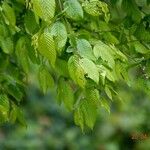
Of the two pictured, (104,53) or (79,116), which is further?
(79,116)

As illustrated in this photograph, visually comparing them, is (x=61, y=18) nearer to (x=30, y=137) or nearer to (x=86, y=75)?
(x=86, y=75)

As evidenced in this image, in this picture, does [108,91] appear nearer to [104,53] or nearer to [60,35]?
[104,53]

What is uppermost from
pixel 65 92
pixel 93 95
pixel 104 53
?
pixel 104 53

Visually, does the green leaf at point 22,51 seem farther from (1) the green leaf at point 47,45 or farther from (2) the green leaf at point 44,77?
(1) the green leaf at point 47,45

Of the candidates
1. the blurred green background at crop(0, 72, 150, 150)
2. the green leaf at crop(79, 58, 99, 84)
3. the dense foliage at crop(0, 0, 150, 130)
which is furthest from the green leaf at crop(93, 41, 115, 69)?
the blurred green background at crop(0, 72, 150, 150)

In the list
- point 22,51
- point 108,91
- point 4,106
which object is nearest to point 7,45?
point 22,51
